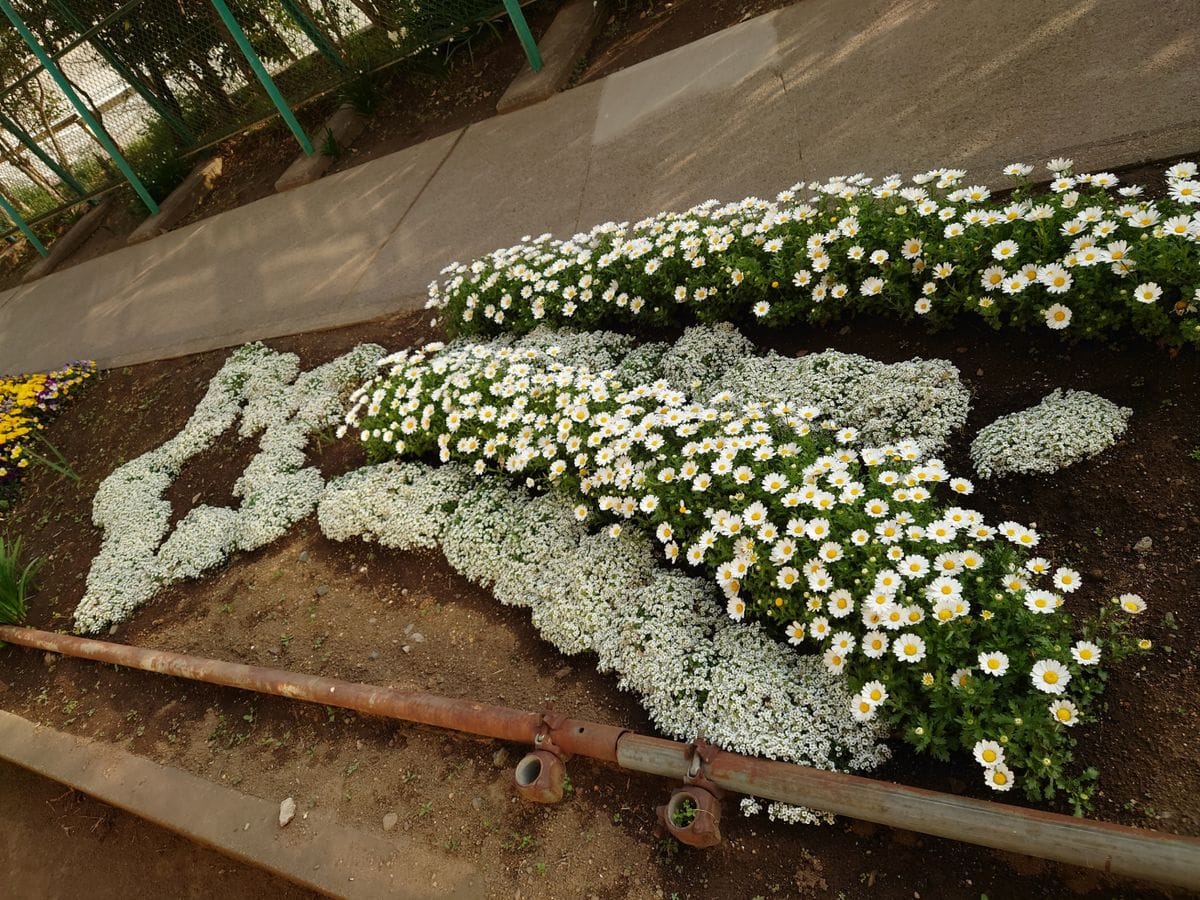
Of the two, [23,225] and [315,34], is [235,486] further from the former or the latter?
[23,225]

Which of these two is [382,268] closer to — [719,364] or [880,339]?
[719,364]

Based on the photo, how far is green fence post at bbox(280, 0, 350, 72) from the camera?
7.30 metres

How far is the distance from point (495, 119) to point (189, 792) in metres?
5.85

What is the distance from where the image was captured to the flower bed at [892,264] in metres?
2.47

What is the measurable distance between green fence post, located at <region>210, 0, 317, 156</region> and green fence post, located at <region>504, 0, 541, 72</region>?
2662mm

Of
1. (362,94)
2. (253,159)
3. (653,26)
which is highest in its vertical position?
(362,94)

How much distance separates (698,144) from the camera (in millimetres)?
4938

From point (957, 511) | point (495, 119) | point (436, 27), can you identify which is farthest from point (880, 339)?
point (436, 27)

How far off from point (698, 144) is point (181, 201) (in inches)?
276

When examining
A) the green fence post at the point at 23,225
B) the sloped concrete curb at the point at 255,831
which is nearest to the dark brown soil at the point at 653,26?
the sloped concrete curb at the point at 255,831

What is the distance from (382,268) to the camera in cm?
567

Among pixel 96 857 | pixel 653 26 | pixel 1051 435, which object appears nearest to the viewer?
pixel 1051 435

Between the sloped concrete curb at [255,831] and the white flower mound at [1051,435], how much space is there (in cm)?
227

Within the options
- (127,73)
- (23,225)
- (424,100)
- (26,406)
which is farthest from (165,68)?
(26,406)
